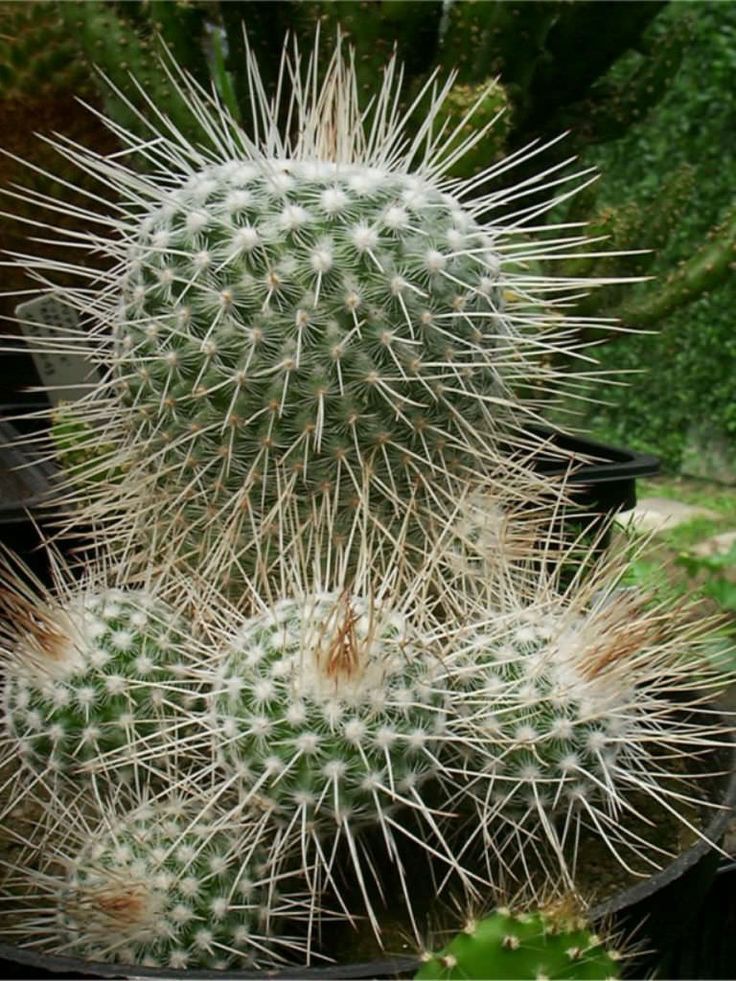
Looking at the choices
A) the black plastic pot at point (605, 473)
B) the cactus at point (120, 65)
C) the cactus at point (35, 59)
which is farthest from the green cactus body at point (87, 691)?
the cactus at point (35, 59)

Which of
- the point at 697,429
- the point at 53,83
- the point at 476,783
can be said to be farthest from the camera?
the point at 697,429

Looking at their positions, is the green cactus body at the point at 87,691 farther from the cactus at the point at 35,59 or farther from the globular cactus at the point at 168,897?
the cactus at the point at 35,59

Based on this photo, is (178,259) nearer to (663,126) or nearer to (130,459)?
(130,459)

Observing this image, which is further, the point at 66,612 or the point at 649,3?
the point at 649,3

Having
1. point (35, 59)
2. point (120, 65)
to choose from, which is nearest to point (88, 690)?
point (120, 65)

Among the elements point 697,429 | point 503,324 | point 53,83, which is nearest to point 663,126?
point 697,429

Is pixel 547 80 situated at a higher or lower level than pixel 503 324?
higher

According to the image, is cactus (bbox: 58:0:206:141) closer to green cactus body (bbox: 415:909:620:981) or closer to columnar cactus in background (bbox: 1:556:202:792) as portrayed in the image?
columnar cactus in background (bbox: 1:556:202:792)

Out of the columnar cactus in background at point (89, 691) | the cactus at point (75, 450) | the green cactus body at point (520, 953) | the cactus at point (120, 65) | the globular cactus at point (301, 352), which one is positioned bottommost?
the green cactus body at point (520, 953)
